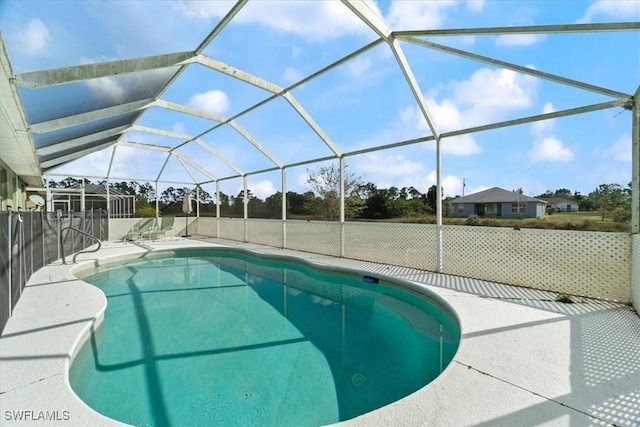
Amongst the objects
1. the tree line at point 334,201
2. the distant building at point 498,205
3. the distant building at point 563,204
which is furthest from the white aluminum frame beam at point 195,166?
the distant building at point 563,204

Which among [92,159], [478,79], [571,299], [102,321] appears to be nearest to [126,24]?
[102,321]

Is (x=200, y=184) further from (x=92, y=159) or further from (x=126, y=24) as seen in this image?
(x=126, y=24)

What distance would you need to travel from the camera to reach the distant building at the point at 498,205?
235 inches

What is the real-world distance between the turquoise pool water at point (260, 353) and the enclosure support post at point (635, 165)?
2.96 metres

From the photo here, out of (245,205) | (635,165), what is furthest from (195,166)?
(635,165)

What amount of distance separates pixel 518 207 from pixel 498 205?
1.22 ft

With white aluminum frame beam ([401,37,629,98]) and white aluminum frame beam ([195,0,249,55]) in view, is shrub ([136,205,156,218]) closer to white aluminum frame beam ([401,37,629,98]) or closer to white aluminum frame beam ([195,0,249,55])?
white aluminum frame beam ([195,0,249,55])

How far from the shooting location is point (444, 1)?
12.9 ft

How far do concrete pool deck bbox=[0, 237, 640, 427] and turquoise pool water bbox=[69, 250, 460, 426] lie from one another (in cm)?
38

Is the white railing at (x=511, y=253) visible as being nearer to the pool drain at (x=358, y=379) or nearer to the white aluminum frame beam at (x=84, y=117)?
the pool drain at (x=358, y=379)

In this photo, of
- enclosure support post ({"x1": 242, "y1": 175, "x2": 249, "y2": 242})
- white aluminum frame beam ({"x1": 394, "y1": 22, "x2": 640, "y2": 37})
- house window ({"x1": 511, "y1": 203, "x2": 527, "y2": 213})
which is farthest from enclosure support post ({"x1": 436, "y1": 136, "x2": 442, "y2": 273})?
enclosure support post ({"x1": 242, "y1": 175, "x2": 249, "y2": 242})

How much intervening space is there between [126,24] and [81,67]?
32.4 inches

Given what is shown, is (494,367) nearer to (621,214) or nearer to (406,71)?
(621,214)

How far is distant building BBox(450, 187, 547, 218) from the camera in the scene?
235 inches
